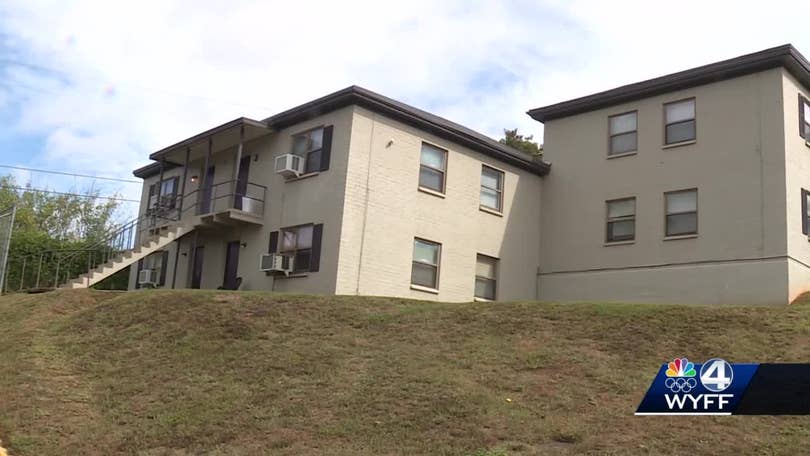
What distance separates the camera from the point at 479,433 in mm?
10172

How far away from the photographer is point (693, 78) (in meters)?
22.7

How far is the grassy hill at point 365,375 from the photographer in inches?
400

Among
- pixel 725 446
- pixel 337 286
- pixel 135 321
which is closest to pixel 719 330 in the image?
pixel 725 446

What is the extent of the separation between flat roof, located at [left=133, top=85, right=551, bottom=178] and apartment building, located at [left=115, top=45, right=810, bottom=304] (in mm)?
64

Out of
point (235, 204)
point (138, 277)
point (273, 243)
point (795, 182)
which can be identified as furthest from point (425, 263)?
point (138, 277)

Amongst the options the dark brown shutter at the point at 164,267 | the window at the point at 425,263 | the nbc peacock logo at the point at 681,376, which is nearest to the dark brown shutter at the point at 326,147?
the window at the point at 425,263

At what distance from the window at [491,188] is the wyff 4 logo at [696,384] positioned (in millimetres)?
12537

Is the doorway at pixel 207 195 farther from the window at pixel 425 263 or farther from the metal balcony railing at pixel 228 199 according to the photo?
the window at pixel 425 263

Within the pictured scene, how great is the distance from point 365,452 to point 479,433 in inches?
56.7

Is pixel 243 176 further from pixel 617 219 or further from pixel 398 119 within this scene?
pixel 617 219

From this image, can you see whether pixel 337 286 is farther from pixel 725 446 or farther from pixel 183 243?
pixel 725 446

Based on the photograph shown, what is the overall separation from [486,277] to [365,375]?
479 inches

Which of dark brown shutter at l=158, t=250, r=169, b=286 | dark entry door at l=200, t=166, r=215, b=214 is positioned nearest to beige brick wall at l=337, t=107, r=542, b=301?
dark entry door at l=200, t=166, r=215, b=214

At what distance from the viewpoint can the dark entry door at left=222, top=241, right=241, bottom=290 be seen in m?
25.2
